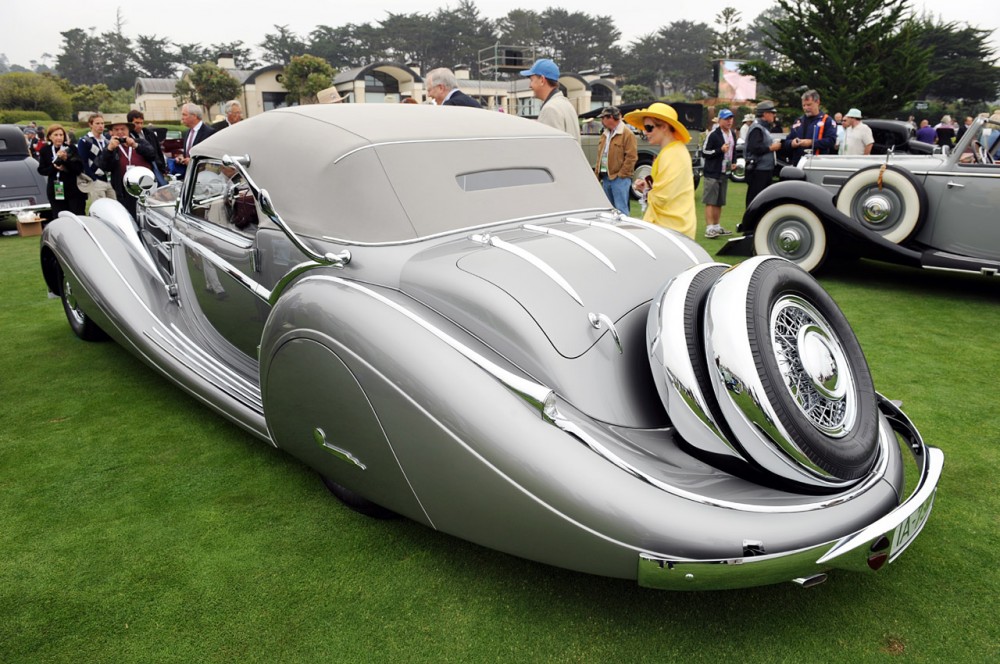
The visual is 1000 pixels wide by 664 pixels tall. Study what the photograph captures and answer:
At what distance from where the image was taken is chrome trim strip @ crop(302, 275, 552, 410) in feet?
6.34

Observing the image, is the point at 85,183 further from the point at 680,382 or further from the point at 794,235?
the point at 680,382

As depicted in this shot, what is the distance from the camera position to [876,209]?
609cm

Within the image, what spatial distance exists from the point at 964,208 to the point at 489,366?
553 cm

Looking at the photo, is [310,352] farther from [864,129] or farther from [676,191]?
[864,129]

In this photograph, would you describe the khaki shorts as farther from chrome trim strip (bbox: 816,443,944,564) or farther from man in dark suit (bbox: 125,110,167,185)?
chrome trim strip (bbox: 816,443,944,564)

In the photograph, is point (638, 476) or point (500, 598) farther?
point (500, 598)

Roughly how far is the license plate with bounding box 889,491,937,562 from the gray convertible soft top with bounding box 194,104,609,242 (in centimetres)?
→ 177

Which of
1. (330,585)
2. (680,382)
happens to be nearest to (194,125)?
(330,585)

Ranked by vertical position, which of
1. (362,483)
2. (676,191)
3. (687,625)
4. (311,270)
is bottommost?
(687,625)

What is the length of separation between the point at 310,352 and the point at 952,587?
7.39 ft

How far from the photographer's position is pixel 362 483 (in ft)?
7.61

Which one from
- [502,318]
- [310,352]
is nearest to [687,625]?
[502,318]

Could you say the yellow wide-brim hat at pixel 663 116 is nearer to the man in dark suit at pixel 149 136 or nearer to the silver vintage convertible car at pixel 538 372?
the silver vintage convertible car at pixel 538 372

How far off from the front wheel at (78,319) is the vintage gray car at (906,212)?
19.3 feet
